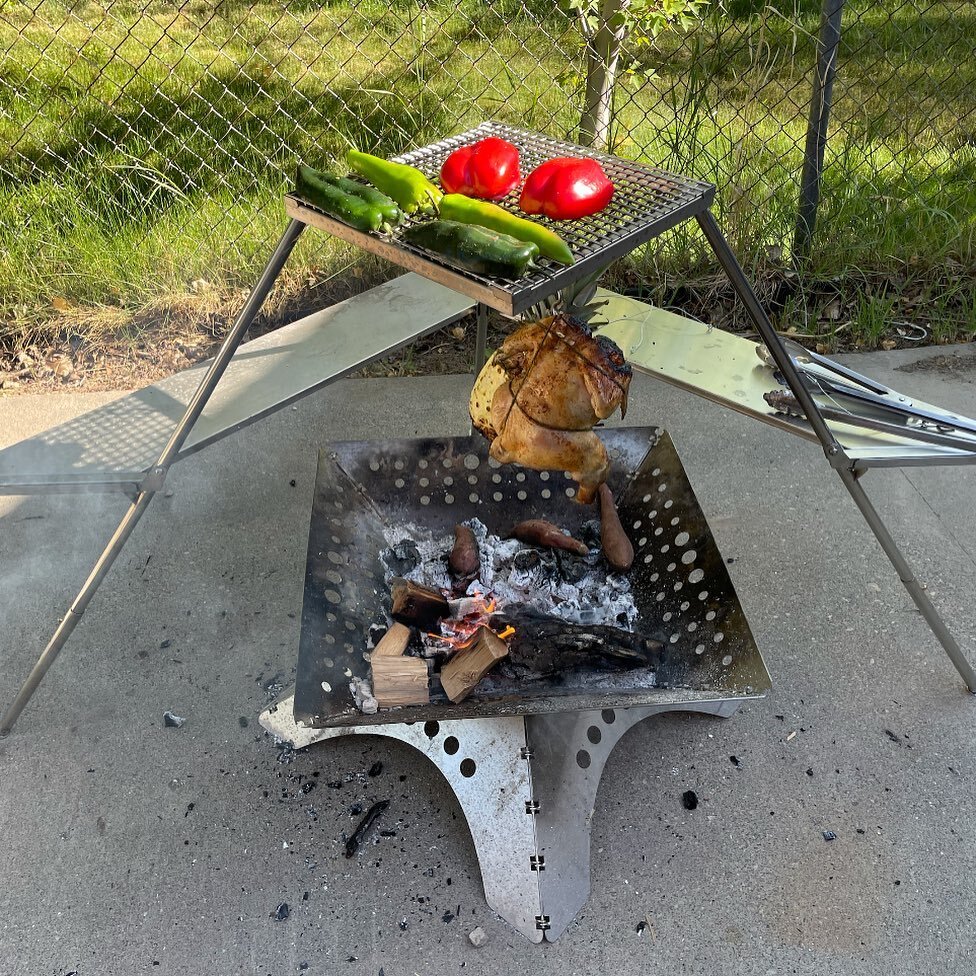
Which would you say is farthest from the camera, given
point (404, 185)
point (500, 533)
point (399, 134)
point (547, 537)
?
point (399, 134)

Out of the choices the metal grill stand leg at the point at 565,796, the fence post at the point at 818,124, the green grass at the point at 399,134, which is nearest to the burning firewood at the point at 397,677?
the metal grill stand leg at the point at 565,796

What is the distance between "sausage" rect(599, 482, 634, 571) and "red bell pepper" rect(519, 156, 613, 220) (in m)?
0.88

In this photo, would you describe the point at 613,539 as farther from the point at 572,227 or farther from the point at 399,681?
the point at 572,227

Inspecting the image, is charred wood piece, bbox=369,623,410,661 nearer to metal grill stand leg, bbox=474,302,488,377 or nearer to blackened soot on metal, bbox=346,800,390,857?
blackened soot on metal, bbox=346,800,390,857

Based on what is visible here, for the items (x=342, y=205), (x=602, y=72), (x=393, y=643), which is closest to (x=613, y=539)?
(x=393, y=643)

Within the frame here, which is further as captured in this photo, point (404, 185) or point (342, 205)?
point (404, 185)

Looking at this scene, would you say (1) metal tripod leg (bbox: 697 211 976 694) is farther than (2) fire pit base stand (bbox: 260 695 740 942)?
No

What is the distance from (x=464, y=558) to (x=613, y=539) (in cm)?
43

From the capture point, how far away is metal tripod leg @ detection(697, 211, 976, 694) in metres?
1.93

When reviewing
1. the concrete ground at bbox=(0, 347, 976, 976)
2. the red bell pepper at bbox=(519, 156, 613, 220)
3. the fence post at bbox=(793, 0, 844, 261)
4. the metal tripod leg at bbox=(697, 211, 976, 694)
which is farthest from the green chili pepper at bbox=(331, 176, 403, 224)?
the fence post at bbox=(793, 0, 844, 261)

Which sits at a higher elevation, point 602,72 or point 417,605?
point 602,72

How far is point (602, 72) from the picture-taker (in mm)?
4031

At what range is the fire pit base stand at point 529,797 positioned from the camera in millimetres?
2146

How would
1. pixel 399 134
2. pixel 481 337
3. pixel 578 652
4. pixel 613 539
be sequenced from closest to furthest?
pixel 578 652
pixel 613 539
pixel 481 337
pixel 399 134
